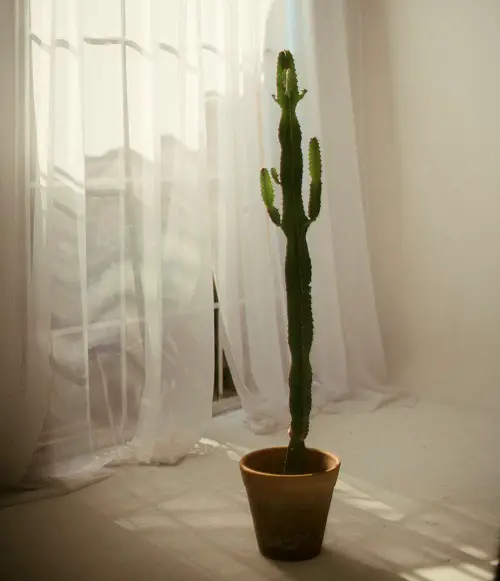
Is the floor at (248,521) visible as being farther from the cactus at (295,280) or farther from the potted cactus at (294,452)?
the cactus at (295,280)

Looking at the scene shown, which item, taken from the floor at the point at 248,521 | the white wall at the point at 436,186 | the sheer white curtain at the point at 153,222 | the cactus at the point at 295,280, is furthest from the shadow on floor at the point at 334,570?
the white wall at the point at 436,186

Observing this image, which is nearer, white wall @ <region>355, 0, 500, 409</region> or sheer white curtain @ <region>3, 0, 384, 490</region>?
sheer white curtain @ <region>3, 0, 384, 490</region>

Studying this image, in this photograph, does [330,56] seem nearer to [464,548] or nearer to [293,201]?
[293,201]

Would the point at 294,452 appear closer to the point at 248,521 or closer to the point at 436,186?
the point at 248,521

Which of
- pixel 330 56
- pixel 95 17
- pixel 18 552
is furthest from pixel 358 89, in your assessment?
pixel 18 552

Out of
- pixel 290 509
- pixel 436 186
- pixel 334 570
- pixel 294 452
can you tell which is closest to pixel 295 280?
pixel 294 452

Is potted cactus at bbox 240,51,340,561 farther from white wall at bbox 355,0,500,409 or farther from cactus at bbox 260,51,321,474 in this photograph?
white wall at bbox 355,0,500,409

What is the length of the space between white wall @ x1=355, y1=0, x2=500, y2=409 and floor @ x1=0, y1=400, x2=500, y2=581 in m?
0.51

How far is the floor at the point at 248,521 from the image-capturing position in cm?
176

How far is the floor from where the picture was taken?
176 cm

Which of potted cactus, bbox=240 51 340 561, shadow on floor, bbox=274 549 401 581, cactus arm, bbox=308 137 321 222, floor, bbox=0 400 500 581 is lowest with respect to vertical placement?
shadow on floor, bbox=274 549 401 581

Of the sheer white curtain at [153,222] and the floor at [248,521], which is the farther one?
the sheer white curtain at [153,222]

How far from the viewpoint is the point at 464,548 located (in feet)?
6.10

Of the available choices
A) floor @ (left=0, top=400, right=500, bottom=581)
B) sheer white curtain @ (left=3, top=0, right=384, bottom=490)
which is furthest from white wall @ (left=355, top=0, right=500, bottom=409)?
floor @ (left=0, top=400, right=500, bottom=581)
